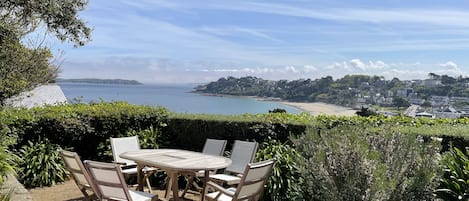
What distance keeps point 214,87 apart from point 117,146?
19.3 meters

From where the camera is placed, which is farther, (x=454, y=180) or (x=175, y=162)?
(x=175, y=162)

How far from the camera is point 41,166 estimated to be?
7.77 m

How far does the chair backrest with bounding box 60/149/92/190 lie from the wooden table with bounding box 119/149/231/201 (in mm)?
870

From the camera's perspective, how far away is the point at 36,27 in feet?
36.2

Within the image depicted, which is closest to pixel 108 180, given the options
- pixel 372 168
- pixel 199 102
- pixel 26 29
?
pixel 372 168

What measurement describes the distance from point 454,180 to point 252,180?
2.44 meters

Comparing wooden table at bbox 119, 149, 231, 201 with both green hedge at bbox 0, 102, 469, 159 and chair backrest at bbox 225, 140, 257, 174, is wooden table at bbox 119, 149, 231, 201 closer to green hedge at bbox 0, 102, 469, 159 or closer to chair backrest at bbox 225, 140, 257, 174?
chair backrest at bbox 225, 140, 257, 174

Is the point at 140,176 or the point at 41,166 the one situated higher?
the point at 140,176

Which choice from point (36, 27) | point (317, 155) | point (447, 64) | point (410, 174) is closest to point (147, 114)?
point (36, 27)

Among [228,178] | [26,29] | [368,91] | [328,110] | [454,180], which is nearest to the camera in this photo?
[454,180]

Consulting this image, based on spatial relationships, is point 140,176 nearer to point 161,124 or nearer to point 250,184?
point 250,184

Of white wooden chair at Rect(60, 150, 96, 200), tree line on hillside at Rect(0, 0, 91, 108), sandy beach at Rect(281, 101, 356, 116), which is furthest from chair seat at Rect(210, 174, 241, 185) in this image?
tree line on hillside at Rect(0, 0, 91, 108)

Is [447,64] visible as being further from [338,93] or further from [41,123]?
[41,123]

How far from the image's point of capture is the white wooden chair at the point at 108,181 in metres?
4.91
